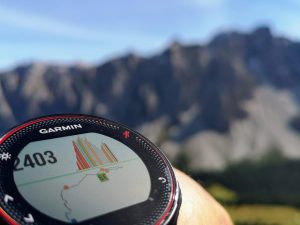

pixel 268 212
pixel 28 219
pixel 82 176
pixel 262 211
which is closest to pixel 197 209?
pixel 82 176

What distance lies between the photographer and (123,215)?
2.55m

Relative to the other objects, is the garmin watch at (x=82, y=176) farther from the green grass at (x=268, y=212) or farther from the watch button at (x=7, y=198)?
the green grass at (x=268, y=212)

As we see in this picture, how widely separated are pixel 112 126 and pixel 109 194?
0.69 m

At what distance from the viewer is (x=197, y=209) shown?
3312 mm

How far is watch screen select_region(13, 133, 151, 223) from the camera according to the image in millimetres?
2479

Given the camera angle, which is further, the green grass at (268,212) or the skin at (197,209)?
the green grass at (268,212)

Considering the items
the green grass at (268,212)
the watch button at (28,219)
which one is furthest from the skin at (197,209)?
the green grass at (268,212)

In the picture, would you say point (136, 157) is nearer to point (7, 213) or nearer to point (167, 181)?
point (167, 181)

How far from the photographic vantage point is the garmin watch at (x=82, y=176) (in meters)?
2.44

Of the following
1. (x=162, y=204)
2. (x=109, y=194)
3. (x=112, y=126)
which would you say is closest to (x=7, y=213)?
(x=109, y=194)

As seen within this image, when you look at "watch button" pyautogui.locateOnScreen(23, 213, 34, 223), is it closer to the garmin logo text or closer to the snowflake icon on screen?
the snowflake icon on screen

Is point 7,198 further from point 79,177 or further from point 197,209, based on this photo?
point 197,209

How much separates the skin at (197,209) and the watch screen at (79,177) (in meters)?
0.44

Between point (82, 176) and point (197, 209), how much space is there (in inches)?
37.5
